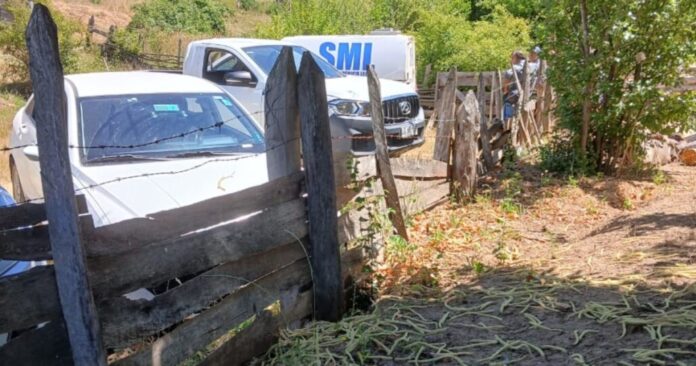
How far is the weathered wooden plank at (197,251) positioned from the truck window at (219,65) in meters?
7.36

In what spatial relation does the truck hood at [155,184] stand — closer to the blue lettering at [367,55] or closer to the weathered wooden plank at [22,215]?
the weathered wooden plank at [22,215]

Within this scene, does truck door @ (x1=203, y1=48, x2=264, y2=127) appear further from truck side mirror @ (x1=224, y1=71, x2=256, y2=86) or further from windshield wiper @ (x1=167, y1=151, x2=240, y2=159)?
windshield wiper @ (x1=167, y1=151, x2=240, y2=159)

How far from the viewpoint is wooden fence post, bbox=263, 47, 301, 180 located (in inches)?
174

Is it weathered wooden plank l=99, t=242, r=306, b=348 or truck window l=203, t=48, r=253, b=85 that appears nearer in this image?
weathered wooden plank l=99, t=242, r=306, b=348

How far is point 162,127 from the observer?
5953 millimetres

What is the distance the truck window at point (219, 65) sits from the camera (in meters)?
11.4

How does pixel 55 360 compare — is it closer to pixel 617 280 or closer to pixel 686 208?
pixel 617 280

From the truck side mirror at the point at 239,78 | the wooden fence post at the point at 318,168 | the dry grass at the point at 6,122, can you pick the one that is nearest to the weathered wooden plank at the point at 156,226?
the wooden fence post at the point at 318,168

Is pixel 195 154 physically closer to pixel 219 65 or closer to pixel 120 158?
pixel 120 158

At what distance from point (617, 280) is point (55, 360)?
384 centimetres

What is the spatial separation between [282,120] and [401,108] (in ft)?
23.1

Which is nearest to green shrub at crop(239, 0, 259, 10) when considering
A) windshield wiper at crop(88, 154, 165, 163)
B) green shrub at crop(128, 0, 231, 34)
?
green shrub at crop(128, 0, 231, 34)

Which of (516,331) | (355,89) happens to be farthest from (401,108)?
(516,331)

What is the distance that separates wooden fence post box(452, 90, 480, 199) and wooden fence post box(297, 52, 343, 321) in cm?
351
